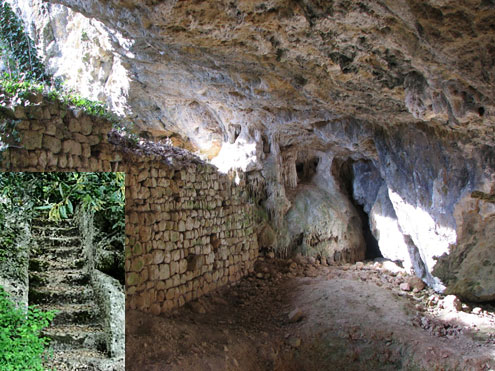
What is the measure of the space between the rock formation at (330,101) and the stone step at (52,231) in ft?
8.16

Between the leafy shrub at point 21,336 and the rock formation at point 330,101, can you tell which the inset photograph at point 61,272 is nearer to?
the leafy shrub at point 21,336

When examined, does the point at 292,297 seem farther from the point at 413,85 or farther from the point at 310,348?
the point at 413,85

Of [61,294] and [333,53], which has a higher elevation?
[333,53]

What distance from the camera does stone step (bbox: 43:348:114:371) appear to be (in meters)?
2.72

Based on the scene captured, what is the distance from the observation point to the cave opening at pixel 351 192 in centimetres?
1114

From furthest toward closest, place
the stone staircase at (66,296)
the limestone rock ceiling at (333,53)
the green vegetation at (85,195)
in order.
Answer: the limestone rock ceiling at (333,53)
the green vegetation at (85,195)
the stone staircase at (66,296)

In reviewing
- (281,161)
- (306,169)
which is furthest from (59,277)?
(306,169)

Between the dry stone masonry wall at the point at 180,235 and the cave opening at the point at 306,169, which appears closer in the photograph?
the dry stone masonry wall at the point at 180,235

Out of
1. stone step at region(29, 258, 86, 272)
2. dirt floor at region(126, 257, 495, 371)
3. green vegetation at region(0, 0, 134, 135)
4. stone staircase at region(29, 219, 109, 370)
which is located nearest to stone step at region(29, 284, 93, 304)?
stone staircase at region(29, 219, 109, 370)

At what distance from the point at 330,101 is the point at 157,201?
332 cm

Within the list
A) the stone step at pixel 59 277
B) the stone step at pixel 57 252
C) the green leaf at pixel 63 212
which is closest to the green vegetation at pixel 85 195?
the green leaf at pixel 63 212

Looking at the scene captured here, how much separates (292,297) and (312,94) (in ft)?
12.2

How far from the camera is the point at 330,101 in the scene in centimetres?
674

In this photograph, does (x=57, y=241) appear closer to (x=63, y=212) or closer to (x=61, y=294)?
(x=63, y=212)
